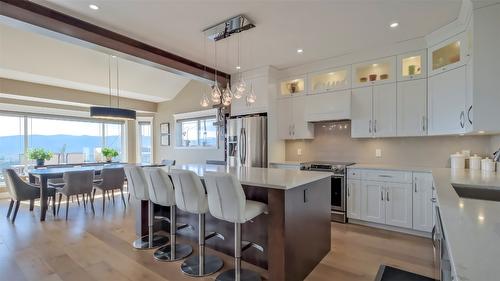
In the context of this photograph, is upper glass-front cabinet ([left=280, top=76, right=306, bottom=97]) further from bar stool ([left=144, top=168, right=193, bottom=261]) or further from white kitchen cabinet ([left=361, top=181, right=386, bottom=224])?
bar stool ([left=144, top=168, right=193, bottom=261])

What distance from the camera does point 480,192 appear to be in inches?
81.9

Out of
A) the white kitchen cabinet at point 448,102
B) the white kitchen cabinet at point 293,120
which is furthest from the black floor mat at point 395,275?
the white kitchen cabinet at point 293,120

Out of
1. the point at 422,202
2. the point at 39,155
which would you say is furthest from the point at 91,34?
the point at 422,202

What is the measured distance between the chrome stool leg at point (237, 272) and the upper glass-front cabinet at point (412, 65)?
10.9 feet

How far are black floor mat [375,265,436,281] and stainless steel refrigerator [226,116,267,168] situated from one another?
2.62m

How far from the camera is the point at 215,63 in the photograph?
4492 mm

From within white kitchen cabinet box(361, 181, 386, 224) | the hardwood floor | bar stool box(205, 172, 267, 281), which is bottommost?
the hardwood floor

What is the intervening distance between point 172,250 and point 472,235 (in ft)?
8.75

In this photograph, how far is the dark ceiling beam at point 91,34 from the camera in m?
2.51

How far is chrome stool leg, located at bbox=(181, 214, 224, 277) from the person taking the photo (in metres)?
2.39

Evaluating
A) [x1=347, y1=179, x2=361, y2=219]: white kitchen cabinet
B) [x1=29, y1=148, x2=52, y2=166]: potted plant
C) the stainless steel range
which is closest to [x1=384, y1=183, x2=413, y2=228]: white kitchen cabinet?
[x1=347, y1=179, x2=361, y2=219]: white kitchen cabinet

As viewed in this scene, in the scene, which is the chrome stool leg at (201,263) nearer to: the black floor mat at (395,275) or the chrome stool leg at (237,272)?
the chrome stool leg at (237,272)

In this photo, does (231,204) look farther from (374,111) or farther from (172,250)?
(374,111)

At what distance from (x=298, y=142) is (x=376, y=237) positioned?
7.38ft
